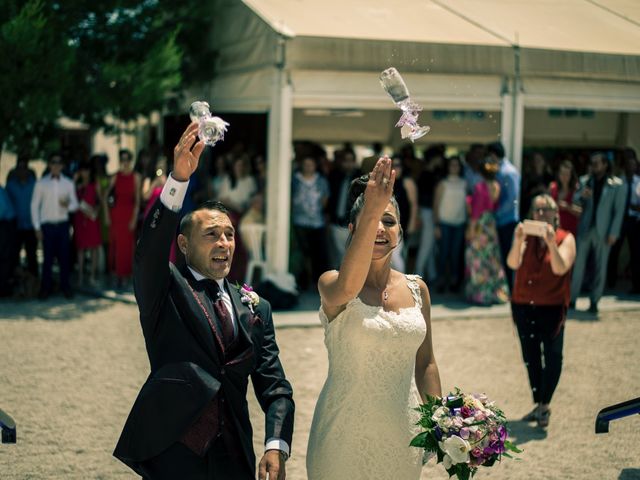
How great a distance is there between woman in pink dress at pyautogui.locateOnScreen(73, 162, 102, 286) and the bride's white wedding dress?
9927 millimetres

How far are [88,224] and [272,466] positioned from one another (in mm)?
10283

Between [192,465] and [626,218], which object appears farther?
[626,218]

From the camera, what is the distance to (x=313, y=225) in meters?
13.0

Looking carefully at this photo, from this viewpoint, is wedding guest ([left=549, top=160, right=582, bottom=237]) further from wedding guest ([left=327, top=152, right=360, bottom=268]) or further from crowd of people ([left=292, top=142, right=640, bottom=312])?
wedding guest ([left=327, top=152, right=360, bottom=268])

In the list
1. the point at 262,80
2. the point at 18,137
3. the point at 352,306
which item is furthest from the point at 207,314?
the point at 18,137

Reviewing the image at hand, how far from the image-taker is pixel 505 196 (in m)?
12.2

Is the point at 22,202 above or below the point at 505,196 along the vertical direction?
below

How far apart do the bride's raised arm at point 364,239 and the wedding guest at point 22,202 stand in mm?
9817

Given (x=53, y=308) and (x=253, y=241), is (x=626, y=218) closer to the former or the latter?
(x=253, y=241)

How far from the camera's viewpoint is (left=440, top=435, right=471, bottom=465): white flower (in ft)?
11.5

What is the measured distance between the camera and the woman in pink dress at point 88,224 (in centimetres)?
1328

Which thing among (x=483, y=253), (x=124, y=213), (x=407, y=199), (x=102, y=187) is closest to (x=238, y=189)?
(x=124, y=213)

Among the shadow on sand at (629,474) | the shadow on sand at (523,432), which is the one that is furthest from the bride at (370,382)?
the shadow on sand at (523,432)

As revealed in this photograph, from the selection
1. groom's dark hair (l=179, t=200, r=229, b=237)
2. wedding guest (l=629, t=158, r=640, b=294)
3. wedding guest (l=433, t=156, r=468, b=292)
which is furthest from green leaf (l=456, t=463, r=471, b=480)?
wedding guest (l=629, t=158, r=640, b=294)
